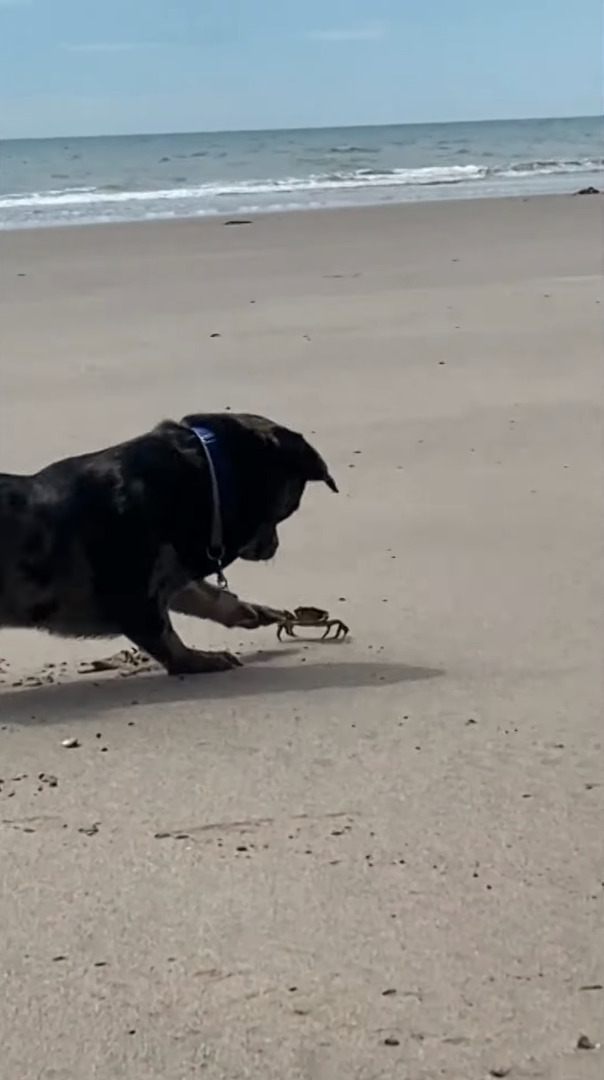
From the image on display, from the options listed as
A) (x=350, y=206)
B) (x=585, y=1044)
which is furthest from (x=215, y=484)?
(x=350, y=206)

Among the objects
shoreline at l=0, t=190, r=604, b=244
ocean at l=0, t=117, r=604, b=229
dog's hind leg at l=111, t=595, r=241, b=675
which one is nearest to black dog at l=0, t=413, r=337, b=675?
dog's hind leg at l=111, t=595, r=241, b=675

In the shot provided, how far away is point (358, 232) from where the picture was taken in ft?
60.6

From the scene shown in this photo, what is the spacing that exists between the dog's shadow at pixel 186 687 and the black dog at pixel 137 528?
0.10 metres

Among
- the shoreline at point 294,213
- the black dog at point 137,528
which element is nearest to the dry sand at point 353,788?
the black dog at point 137,528

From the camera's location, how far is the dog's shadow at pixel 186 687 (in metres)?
4.27

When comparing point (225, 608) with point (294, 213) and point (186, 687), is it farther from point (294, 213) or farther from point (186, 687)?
point (294, 213)

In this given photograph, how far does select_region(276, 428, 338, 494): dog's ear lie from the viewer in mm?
4754

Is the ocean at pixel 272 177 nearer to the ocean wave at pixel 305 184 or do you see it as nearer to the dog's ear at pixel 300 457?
the ocean wave at pixel 305 184

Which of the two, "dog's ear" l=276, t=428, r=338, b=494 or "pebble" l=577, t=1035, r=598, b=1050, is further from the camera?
A: "dog's ear" l=276, t=428, r=338, b=494

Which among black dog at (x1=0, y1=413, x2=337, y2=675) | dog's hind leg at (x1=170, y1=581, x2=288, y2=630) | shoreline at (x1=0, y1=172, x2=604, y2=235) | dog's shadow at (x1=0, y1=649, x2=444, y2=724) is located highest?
black dog at (x1=0, y1=413, x2=337, y2=675)

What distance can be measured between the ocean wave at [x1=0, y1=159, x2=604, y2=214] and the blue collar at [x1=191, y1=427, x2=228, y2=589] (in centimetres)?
2164

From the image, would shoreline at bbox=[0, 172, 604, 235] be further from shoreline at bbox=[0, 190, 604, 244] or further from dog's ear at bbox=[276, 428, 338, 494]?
dog's ear at bbox=[276, 428, 338, 494]

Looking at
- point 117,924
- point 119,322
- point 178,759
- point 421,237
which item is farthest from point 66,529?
point 421,237

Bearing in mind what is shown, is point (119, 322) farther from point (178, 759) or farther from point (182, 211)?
point (182, 211)
